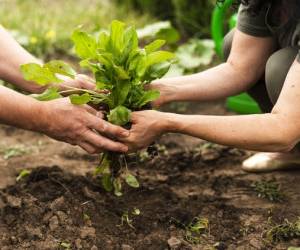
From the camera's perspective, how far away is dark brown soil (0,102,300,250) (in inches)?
84.9

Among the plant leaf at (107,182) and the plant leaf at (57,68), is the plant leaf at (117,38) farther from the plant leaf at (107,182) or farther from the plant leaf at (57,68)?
the plant leaf at (107,182)

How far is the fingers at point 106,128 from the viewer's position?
82.7 inches

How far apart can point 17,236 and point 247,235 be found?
35.8 inches

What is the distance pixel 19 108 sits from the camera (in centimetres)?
208

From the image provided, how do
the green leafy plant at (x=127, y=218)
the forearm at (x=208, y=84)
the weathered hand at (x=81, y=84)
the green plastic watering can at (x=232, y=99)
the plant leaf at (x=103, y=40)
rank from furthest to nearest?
the green plastic watering can at (x=232, y=99) → the forearm at (x=208, y=84) → the weathered hand at (x=81, y=84) → the green leafy plant at (x=127, y=218) → the plant leaf at (x=103, y=40)

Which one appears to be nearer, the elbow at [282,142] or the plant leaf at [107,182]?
the elbow at [282,142]

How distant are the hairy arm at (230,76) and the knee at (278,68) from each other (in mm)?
140

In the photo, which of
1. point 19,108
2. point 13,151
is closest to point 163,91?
point 19,108

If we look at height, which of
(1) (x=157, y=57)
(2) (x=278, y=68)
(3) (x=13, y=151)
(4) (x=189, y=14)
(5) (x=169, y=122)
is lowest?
(3) (x=13, y=151)

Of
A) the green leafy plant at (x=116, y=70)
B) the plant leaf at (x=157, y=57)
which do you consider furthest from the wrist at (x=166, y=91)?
the plant leaf at (x=157, y=57)

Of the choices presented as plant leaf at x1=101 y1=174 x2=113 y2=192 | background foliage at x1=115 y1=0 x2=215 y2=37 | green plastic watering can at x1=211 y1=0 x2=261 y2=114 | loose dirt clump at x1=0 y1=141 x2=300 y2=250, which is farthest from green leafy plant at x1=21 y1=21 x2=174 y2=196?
background foliage at x1=115 y1=0 x2=215 y2=37

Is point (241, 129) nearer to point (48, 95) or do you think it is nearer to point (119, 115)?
point (119, 115)

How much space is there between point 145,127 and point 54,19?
2.77 meters

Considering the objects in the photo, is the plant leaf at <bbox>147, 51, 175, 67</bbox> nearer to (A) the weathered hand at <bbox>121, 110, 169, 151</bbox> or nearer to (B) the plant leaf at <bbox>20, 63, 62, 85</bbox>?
(A) the weathered hand at <bbox>121, 110, 169, 151</bbox>
